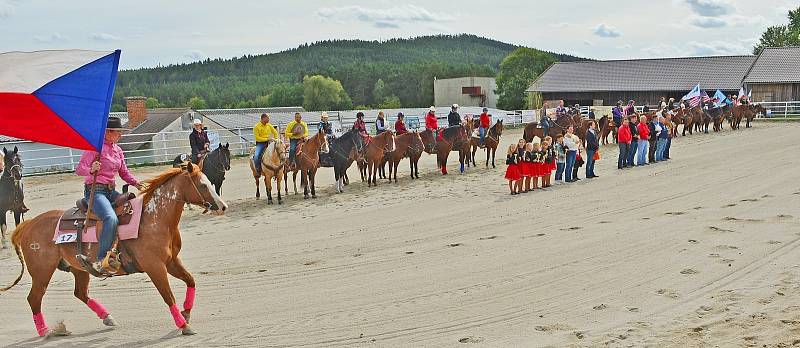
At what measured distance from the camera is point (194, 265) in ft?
35.8

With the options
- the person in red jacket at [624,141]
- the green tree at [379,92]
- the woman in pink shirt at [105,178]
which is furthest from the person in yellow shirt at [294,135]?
the green tree at [379,92]

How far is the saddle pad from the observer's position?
24.0ft

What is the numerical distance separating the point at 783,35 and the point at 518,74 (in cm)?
3547

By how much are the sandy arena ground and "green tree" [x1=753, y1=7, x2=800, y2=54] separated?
7581 cm

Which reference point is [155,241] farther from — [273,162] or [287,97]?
[287,97]

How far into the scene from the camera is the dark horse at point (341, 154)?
61.0ft

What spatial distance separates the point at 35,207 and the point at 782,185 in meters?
17.7

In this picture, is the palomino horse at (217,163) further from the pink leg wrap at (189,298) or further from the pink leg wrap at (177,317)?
the pink leg wrap at (177,317)

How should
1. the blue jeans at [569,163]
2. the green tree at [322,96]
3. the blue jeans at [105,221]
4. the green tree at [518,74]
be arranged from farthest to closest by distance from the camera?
the green tree at [322,96]
the green tree at [518,74]
the blue jeans at [569,163]
the blue jeans at [105,221]

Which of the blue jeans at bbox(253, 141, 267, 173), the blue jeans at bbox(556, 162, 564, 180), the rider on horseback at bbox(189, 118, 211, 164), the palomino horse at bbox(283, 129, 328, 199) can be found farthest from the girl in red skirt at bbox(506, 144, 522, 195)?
the rider on horseback at bbox(189, 118, 211, 164)

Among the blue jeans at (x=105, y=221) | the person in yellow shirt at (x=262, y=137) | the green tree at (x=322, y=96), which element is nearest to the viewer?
the blue jeans at (x=105, y=221)

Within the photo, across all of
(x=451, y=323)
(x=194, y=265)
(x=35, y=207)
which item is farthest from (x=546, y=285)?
(x=35, y=207)

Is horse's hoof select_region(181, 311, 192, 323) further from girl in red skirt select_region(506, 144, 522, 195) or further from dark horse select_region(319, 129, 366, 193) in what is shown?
dark horse select_region(319, 129, 366, 193)

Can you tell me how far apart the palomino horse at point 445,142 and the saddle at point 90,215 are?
14.4 metres
